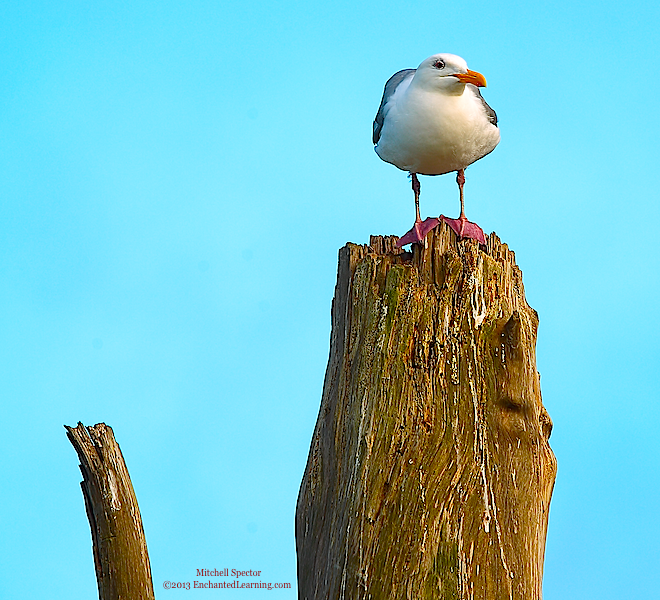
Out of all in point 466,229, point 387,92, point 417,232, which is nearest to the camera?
point 417,232

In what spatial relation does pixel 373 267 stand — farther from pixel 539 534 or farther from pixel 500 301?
pixel 539 534

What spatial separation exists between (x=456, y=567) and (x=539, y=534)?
552 mm

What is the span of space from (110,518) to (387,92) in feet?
11.0

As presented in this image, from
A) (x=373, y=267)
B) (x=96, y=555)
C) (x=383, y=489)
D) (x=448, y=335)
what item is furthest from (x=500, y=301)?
(x=96, y=555)

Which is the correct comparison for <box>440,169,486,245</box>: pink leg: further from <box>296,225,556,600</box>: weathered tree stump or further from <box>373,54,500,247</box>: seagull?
<box>296,225,556,600</box>: weathered tree stump

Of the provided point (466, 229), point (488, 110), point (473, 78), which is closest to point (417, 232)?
point (466, 229)

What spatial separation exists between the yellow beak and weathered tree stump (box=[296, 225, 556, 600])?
3.78ft

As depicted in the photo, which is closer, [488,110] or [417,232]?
[417,232]

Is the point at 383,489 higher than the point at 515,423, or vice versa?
the point at 515,423

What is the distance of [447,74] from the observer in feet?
17.4

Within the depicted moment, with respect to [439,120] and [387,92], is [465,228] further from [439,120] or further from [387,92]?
[387,92]

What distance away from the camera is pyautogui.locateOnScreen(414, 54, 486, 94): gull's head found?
5.29m

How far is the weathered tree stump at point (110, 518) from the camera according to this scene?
508 cm

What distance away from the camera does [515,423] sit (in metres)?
4.28
